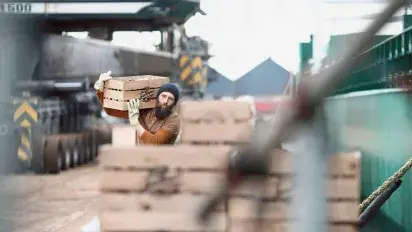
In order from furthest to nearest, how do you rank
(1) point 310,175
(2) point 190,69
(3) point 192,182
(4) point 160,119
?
1. (2) point 190,69
2. (4) point 160,119
3. (3) point 192,182
4. (1) point 310,175

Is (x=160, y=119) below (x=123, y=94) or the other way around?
below

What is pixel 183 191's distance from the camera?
8.63 ft

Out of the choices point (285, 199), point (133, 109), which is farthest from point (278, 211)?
point (133, 109)

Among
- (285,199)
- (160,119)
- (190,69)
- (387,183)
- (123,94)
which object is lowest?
(387,183)

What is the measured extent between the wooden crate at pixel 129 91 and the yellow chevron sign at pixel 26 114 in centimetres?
1084

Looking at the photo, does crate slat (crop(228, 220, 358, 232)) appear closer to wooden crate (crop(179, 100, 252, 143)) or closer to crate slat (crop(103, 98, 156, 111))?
wooden crate (crop(179, 100, 252, 143))

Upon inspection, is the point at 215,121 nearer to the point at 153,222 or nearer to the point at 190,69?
the point at 153,222

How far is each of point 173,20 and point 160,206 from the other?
15.6 m

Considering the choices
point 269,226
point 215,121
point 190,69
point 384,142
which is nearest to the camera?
point 269,226

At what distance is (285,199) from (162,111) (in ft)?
8.06

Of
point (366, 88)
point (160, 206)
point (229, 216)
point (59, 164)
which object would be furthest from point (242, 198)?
point (59, 164)

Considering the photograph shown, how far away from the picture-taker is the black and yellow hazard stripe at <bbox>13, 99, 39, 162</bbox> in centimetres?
1548

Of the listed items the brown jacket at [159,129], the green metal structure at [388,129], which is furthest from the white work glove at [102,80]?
the green metal structure at [388,129]

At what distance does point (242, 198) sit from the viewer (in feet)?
7.51
